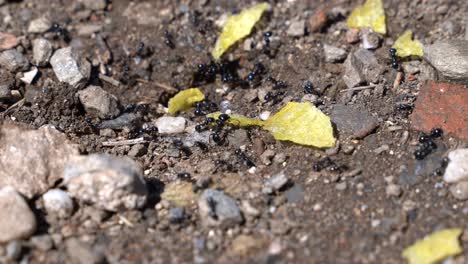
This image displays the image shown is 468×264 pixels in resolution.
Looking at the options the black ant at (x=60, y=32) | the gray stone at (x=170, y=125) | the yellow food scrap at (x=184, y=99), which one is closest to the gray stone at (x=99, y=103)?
the gray stone at (x=170, y=125)

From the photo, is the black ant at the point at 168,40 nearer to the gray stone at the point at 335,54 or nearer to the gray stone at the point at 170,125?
the gray stone at the point at 170,125

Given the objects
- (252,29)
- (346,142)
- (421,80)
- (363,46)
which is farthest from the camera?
(252,29)

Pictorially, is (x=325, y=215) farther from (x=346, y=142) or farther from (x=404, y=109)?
(x=404, y=109)

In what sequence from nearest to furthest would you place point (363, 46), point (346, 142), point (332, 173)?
point (332, 173) → point (346, 142) → point (363, 46)

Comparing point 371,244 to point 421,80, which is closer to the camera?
point 371,244

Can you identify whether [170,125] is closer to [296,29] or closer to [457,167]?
[296,29]

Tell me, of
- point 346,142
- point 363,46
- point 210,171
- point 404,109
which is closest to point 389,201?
point 346,142

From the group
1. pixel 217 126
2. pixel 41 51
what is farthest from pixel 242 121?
pixel 41 51
